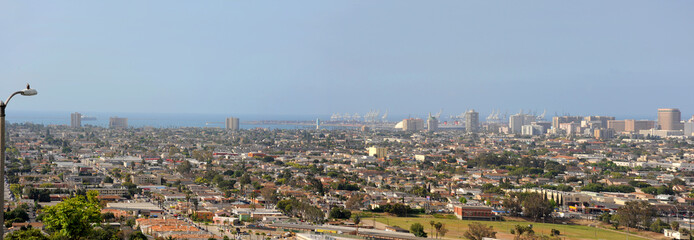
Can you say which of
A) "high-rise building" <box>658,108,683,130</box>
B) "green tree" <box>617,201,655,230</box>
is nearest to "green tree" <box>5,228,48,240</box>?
"green tree" <box>617,201,655,230</box>

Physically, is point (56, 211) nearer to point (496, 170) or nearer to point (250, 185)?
point (250, 185)

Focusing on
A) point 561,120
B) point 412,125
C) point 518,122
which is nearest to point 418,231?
point 412,125

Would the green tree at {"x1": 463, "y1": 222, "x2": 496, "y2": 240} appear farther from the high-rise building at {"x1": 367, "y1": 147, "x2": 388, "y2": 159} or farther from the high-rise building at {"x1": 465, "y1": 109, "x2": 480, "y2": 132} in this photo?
the high-rise building at {"x1": 465, "y1": 109, "x2": 480, "y2": 132}

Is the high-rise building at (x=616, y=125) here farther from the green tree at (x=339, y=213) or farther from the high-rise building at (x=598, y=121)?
the green tree at (x=339, y=213)

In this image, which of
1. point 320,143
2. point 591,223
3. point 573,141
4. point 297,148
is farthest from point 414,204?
point 573,141

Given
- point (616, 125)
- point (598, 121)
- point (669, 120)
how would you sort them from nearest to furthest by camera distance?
point (669, 120) < point (616, 125) < point (598, 121)

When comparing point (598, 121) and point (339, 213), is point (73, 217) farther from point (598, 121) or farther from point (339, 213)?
point (598, 121)
